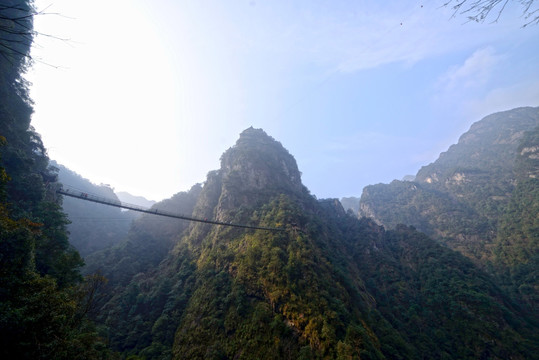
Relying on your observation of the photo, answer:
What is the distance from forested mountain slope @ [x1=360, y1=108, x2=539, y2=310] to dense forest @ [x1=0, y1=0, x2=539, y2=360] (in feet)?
1.69

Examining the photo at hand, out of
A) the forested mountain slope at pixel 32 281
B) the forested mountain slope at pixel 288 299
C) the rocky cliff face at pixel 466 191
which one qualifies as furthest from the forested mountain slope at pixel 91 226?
the rocky cliff face at pixel 466 191

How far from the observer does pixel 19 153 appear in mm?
18375

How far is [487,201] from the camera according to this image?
200ft

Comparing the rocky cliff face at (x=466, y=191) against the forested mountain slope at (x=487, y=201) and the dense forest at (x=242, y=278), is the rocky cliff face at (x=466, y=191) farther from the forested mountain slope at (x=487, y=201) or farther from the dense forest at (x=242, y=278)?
the dense forest at (x=242, y=278)

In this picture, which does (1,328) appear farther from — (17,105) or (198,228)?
(198,228)

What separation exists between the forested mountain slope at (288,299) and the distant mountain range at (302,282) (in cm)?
12

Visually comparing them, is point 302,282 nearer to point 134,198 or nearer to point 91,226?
point 91,226

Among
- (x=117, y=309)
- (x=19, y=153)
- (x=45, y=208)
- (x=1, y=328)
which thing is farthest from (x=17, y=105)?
(x=1, y=328)

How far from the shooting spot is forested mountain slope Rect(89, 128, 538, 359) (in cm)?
1634

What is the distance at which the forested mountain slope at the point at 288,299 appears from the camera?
16344mm

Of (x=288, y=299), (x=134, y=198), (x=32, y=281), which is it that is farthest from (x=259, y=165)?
(x=134, y=198)

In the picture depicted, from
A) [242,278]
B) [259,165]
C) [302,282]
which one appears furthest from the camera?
[259,165]

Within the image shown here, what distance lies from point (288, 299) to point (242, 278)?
18.4 feet

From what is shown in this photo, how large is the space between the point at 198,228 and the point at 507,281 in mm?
55517
